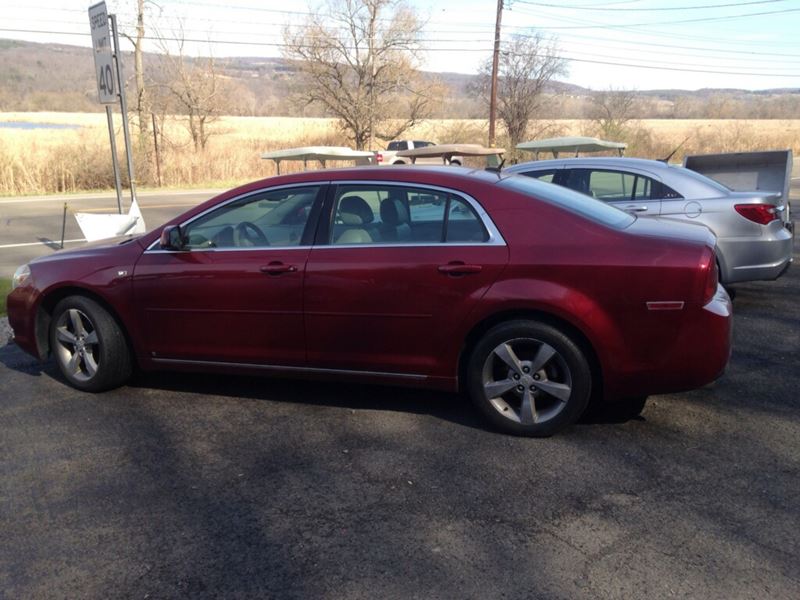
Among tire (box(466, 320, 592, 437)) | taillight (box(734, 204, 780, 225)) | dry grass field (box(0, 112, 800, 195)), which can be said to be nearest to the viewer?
tire (box(466, 320, 592, 437))

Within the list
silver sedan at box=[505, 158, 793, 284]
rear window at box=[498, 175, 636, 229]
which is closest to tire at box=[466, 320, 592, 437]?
rear window at box=[498, 175, 636, 229]

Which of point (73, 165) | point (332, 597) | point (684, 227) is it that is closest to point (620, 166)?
point (684, 227)

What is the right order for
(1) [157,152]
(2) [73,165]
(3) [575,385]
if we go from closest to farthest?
(3) [575,385] → (2) [73,165] → (1) [157,152]

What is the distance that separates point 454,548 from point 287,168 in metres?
30.9

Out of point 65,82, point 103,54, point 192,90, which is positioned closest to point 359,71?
point 192,90

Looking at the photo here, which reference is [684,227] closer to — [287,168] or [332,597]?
[332,597]

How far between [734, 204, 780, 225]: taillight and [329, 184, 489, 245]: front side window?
415 centimetres

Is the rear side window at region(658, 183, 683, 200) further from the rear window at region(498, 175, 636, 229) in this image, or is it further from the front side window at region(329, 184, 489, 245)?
the front side window at region(329, 184, 489, 245)

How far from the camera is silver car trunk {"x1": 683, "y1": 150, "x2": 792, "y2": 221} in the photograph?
8.87 meters

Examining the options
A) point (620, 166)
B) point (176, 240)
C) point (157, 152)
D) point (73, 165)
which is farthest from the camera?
point (157, 152)

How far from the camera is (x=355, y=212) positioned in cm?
467

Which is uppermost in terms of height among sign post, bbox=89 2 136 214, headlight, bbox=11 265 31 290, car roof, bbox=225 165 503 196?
sign post, bbox=89 2 136 214

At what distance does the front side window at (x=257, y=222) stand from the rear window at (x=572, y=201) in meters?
1.32

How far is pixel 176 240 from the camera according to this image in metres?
4.87
